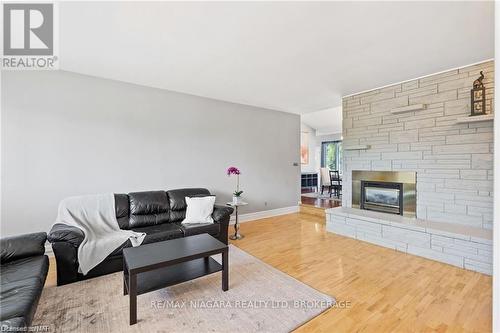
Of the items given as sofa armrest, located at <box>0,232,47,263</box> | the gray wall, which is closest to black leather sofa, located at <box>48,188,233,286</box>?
sofa armrest, located at <box>0,232,47,263</box>

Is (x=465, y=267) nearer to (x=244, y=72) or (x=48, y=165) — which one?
(x=244, y=72)

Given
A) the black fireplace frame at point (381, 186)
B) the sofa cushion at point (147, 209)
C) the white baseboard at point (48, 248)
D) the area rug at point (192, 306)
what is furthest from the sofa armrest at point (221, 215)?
the black fireplace frame at point (381, 186)

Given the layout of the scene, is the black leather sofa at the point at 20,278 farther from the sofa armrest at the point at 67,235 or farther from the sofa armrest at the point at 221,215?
the sofa armrest at the point at 221,215

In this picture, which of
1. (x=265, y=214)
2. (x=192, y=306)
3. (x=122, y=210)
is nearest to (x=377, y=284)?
(x=192, y=306)

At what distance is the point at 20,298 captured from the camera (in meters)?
1.48

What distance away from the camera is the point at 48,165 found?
10.1ft

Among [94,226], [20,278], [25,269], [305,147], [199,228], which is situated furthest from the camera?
[305,147]

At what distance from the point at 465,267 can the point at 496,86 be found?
2480 millimetres

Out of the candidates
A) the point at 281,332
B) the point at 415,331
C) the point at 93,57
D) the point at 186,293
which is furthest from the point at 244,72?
the point at 415,331

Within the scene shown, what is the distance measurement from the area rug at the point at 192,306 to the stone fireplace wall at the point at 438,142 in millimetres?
2503

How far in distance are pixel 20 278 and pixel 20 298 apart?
0.36 m

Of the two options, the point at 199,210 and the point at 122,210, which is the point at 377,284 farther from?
the point at 122,210

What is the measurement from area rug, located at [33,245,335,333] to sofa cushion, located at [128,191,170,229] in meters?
0.81

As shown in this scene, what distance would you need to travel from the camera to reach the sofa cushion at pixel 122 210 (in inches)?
122
